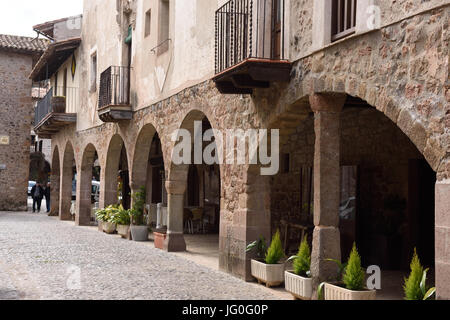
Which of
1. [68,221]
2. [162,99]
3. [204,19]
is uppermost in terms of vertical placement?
[204,19]

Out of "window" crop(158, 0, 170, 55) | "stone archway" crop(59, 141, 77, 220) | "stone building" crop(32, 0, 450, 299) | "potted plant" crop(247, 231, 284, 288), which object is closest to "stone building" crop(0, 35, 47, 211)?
"stone archway" crop(59, 141, 77, 220)

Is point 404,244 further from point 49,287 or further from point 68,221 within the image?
point 68,221

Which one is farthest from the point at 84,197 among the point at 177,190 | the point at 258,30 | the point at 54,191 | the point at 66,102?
the point at 258,30

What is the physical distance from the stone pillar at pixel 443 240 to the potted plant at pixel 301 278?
206cm

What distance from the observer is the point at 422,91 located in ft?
16.2

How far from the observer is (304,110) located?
743 centimetres

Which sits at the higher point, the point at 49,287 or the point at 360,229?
the point at 360,229

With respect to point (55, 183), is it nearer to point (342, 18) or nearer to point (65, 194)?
point (65, 194)

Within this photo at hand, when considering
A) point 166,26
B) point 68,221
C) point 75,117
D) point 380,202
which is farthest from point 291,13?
point 68,221

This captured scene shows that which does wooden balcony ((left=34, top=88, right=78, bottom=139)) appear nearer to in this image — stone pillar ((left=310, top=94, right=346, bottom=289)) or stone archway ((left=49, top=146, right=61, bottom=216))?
stone archway ((left=49, top=146, right=61, bottom=216))

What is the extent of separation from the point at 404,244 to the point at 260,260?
2.55m

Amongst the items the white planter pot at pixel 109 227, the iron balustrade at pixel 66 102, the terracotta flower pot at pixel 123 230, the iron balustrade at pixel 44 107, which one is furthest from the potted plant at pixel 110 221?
the iron balustrade at pixel 44 107

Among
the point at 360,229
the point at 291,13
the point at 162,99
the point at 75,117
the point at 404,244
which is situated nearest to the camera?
the point at 291,13

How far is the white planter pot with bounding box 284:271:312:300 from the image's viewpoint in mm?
6484
